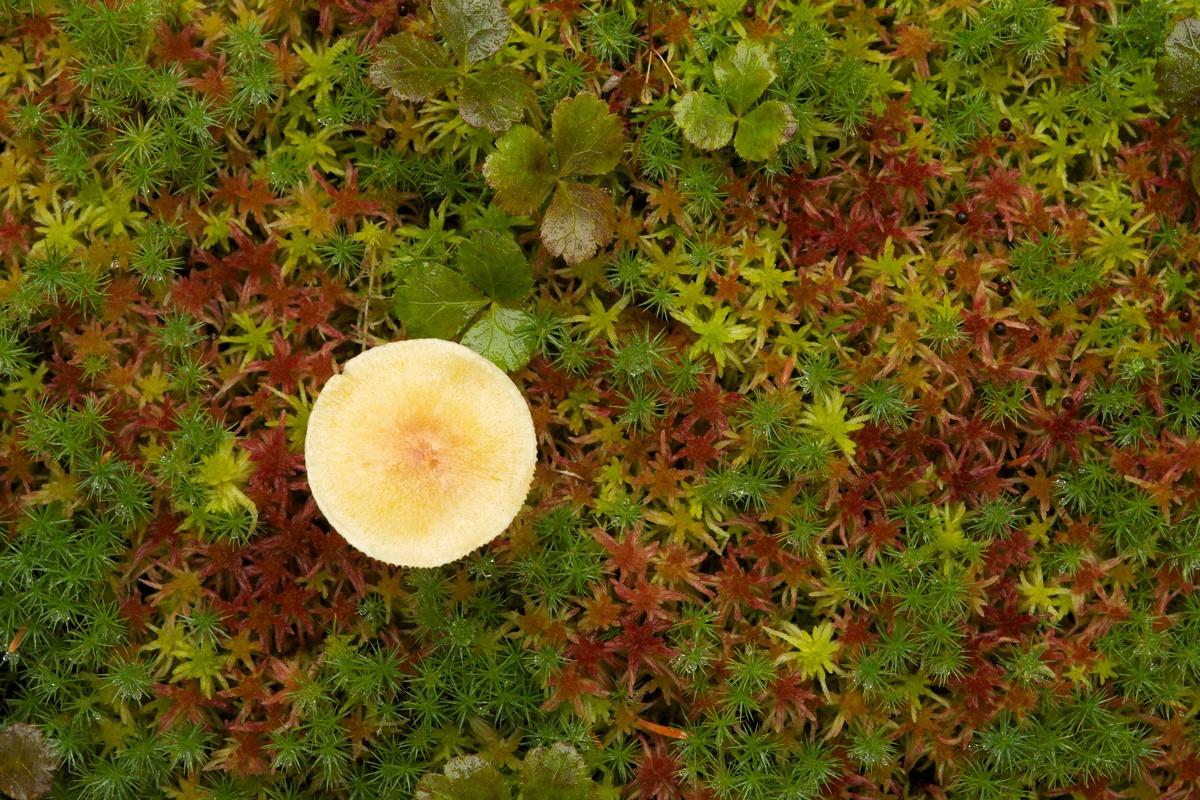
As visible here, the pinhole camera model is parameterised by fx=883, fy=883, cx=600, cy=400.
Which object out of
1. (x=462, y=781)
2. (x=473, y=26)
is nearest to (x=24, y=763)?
(x=462, y=781)

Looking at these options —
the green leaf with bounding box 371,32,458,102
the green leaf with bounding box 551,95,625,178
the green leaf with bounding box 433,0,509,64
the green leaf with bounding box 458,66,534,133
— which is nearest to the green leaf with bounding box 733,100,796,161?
the green leaf with bounding box 551,95,625,178

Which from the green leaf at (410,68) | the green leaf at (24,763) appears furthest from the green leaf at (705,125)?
the green leaf at (24,763)

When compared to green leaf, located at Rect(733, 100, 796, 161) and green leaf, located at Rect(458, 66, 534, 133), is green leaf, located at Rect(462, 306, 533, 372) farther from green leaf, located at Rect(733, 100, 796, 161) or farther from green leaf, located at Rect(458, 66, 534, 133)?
green leaf, located at Rect(733, 100, 796, 161)

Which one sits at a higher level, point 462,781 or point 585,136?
point 585,136

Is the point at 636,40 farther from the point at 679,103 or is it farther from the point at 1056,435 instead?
the point at 1056,435

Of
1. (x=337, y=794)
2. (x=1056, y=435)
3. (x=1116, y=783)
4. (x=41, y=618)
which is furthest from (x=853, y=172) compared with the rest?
(x=41, y=618)

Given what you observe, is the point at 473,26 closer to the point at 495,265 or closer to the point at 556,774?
the point at 495,265
